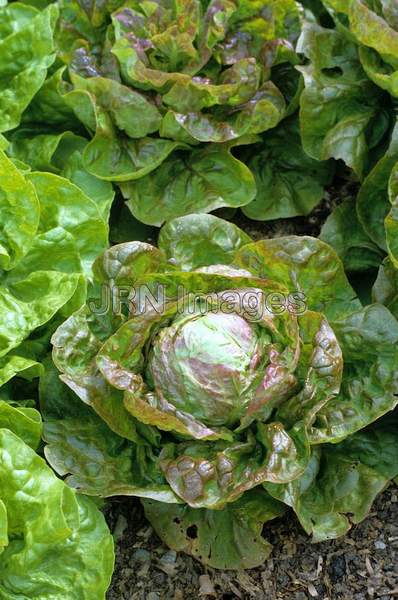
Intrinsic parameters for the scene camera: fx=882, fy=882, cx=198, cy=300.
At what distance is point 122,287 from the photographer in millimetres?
2424

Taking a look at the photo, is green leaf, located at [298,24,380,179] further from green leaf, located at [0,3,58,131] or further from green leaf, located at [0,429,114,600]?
green leaf, located at [0,429,114,600]

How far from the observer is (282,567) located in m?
2.47

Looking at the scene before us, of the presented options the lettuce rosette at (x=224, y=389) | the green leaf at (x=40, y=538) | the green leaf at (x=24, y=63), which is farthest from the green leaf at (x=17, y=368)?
the green leaf at (x=24, y=63)

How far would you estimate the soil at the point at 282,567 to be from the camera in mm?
2422

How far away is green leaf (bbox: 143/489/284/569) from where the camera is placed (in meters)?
2.42

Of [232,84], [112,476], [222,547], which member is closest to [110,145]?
[232,84]

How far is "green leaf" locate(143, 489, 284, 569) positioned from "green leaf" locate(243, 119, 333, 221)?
3.39 feet

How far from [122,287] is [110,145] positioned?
74cm

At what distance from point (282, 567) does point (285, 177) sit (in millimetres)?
1344

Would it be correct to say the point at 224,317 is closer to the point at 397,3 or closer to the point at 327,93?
the point at 327,93

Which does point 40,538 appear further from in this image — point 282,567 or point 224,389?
point 282,567

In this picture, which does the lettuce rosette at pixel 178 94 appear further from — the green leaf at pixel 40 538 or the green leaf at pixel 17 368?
the green leaf at pixel 40 538

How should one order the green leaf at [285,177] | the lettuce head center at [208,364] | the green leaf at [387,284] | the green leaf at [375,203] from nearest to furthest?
the lettuce head center at [208,364]
the green leaf at [387,284]
the green leaf at [375,203]
the green leaf at [285,177]

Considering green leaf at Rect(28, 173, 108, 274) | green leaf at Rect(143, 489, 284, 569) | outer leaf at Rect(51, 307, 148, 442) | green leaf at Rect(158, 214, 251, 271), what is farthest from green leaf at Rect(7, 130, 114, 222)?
green leaf at Rect(143, 489, 284, 569)
